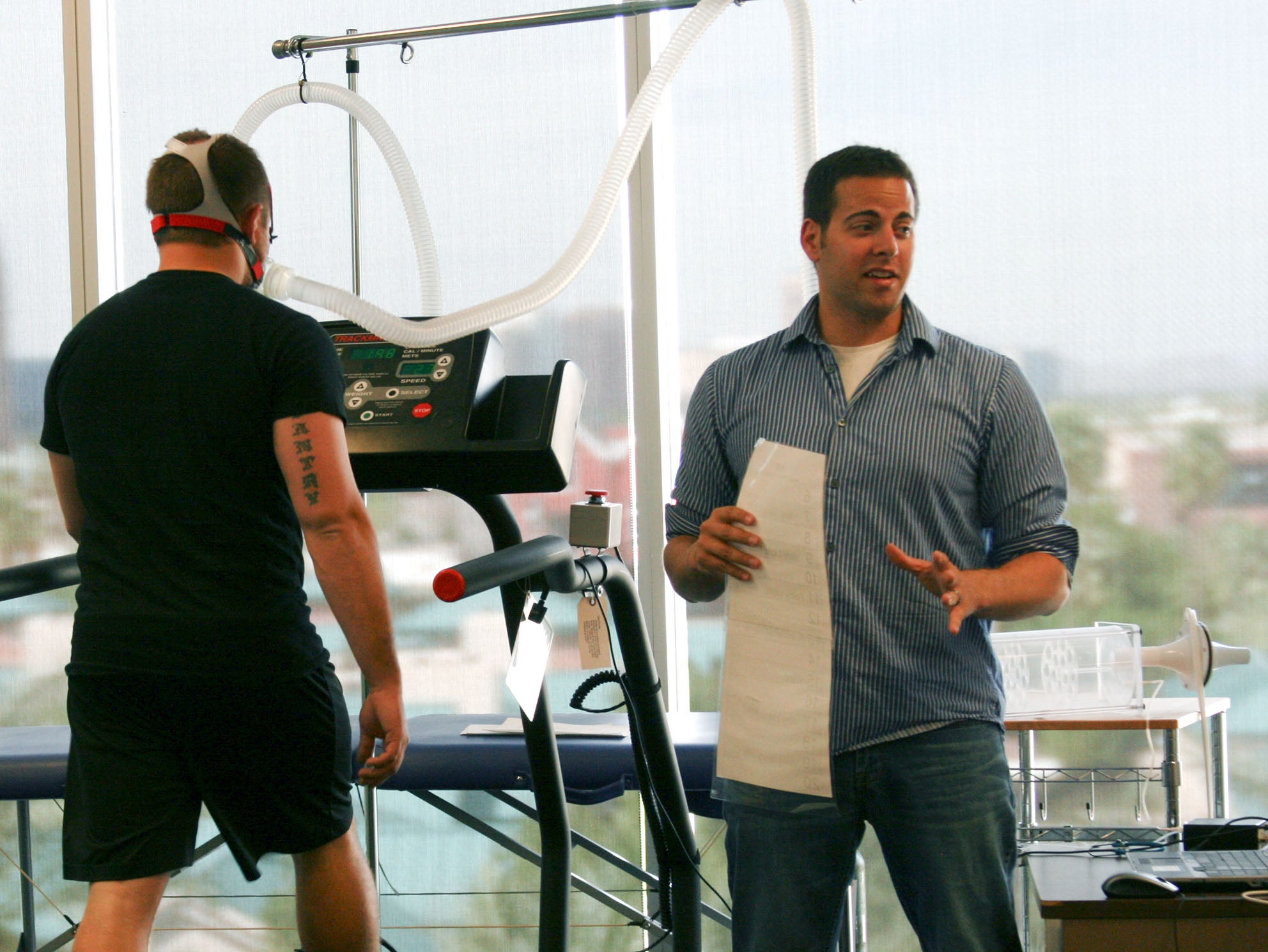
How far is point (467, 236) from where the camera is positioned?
3.05 meters

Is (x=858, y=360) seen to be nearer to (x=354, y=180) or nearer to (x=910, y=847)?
(x=910, y=847)

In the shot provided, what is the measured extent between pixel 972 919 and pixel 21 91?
3.14 meters

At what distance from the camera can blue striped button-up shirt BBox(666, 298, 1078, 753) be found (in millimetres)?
1473

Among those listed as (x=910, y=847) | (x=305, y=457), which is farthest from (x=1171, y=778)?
(x=305, y=457)

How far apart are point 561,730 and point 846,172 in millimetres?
1321

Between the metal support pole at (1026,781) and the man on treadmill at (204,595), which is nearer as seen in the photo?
the man on treadmill at (204,595)

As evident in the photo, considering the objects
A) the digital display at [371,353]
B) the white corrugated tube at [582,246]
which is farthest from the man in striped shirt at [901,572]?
the digital display at [371,353]

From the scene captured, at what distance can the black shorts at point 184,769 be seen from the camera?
1552mm

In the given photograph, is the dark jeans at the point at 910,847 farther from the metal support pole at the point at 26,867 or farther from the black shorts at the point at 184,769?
the metal support pole at the point at 26,867

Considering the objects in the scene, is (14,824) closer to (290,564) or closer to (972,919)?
(290,564)

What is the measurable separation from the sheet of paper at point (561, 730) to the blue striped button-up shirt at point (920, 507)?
949 millimetres

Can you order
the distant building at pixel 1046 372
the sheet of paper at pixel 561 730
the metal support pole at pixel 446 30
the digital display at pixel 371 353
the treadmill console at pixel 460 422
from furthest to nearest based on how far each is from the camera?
the distant building at pixel 1046 372, the sheet of paper at pixel 561 730, the metal support pole at pixel 446 30, the digital display at pixel 371 353, the treadmill console at pixel 460 422

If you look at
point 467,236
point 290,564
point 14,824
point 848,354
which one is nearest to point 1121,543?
point 848,354

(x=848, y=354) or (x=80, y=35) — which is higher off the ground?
(x=80, y=35)
